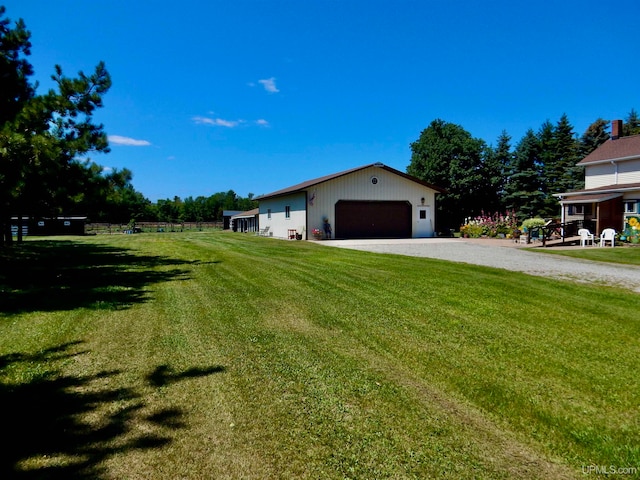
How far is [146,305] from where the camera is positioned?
5609 millimetres

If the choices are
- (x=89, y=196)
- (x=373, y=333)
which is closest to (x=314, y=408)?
(x=373, y=333)

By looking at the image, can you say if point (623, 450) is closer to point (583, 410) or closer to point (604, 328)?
point (583, 410)

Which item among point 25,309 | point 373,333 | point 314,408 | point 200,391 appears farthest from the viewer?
point 25,309

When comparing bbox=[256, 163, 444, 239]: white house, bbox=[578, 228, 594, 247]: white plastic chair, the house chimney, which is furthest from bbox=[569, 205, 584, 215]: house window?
the house chimney

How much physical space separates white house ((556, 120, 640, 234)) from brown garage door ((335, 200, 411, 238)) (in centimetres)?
889

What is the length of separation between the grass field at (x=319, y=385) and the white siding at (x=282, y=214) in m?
16.5

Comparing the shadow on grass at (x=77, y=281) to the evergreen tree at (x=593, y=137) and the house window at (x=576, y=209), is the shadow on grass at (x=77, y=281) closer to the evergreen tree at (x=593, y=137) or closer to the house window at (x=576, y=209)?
the house window at (x=576, y=209)

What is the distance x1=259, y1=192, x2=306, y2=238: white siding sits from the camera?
73.9ft

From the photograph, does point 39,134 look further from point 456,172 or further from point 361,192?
point 456,172

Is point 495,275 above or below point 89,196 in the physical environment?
below

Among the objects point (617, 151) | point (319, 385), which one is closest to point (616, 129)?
point (617, 151)

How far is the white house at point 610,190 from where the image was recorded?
19.0 meters

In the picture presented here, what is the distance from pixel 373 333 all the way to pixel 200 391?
2.11m

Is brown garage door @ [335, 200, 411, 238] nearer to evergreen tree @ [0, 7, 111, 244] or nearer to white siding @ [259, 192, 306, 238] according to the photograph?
white siding @ [259, 192, 306, 238]
